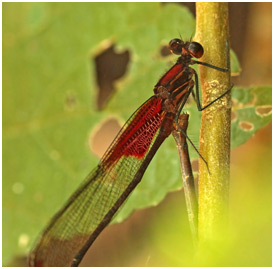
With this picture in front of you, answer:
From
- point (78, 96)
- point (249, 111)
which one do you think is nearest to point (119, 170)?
point (249, 111)

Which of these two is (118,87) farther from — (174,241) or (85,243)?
(174,241)

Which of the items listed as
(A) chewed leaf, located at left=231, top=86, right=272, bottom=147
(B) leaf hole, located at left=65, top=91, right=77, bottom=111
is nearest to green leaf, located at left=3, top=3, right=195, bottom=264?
(B) leaf hole, located at left=65, top=91, right=77, bottom=111

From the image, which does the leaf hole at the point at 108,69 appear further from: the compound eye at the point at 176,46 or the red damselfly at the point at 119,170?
the compound eye at the point at 176,46

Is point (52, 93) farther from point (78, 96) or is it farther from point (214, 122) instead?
point (214, 122)

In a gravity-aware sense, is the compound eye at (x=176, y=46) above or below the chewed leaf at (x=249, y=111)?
above

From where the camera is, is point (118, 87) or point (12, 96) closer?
point (118, 87)

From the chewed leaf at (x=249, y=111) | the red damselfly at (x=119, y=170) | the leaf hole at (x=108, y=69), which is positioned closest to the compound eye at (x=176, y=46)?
the red damselfly at (x=119, y=170)

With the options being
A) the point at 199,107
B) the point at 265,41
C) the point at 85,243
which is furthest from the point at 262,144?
the point at 199,107
